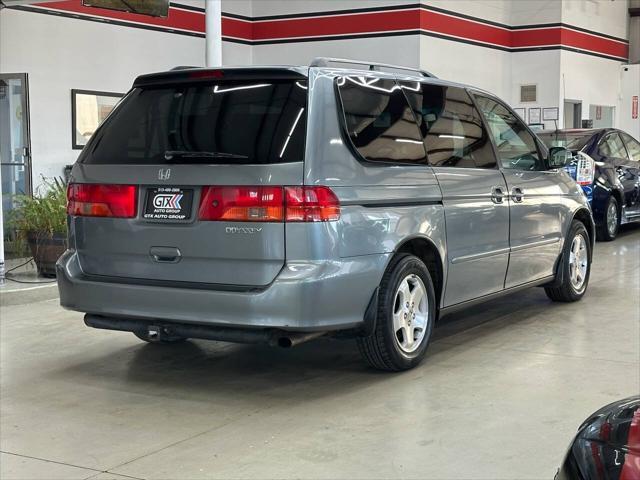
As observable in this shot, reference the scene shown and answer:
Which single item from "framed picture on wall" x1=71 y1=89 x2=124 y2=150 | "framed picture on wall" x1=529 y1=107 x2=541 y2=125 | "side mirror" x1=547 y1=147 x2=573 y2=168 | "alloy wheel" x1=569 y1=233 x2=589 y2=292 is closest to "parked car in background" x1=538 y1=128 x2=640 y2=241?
"alloy wheel" x1=569 y1=233 x2=589 y2=292

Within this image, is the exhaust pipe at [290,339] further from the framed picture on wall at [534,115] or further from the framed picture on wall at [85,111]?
the framed picture on wall at [534,115]

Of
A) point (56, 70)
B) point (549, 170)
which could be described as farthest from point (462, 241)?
point (56, 70)

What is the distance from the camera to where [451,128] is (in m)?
6.18

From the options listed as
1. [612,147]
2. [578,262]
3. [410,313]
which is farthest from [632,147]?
[410,313]

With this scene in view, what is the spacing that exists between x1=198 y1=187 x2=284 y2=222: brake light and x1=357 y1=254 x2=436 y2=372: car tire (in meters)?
0.89

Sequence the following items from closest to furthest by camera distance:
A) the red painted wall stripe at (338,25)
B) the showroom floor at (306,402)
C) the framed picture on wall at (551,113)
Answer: the showroom floor at (306,402), the red painted wall stripe at (338,25), the framed picture on wall at (551,113)

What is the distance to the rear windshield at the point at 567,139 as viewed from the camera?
41.4 ft

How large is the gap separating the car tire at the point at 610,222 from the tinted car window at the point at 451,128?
6.60m

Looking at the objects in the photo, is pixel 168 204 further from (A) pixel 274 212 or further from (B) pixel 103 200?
(A) pixel 274 212

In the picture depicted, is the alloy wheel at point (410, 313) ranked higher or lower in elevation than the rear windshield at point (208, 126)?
lower

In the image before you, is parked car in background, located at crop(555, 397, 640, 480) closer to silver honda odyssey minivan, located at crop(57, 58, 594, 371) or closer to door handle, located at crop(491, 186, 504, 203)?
silver honda odyssey minivan, located at crop(57, 58, 594, 371)

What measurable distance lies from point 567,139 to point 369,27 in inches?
184

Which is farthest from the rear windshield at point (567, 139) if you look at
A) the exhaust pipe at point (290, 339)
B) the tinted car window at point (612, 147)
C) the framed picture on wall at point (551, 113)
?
the exhaust pipe at point (290, 339)

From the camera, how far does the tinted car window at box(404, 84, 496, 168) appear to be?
19.5 feet
